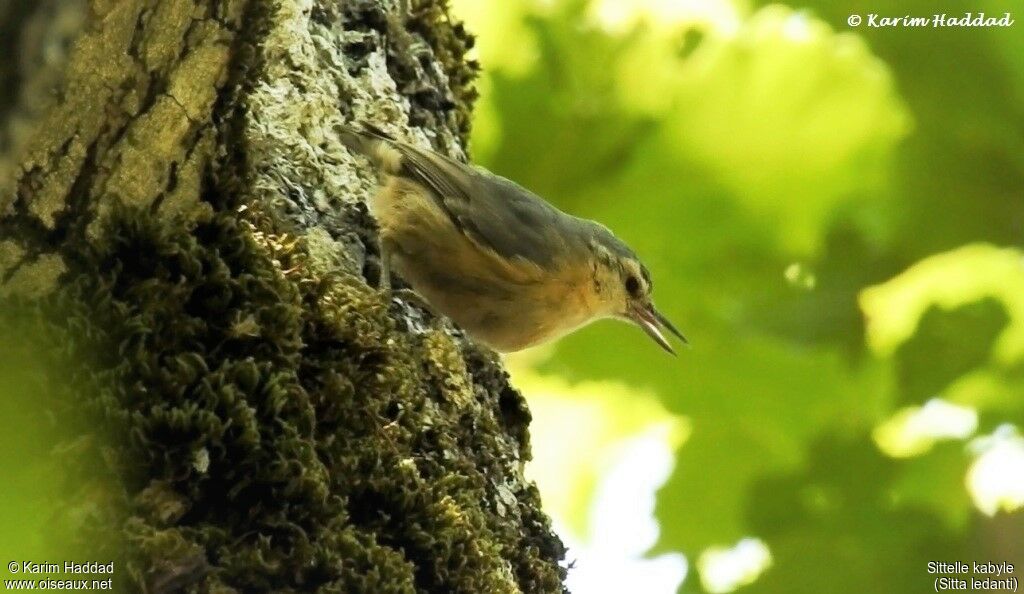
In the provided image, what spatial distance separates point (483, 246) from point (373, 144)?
638mm

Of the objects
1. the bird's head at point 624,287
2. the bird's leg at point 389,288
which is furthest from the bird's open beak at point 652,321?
the bird's leg at point 389,288

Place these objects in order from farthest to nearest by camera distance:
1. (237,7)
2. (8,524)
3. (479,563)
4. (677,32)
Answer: (677,32) → (479,563) → (237,7) → (8,524)

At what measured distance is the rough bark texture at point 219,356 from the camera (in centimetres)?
194

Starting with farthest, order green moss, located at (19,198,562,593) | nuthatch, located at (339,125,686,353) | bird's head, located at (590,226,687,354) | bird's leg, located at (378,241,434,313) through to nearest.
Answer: bird's head, located at (590,226,687,354) → nuthatch, located at (339,125,686,353) → bird's leg, located at (378,241,434,313) → green moss, located at (19,198,562,593)

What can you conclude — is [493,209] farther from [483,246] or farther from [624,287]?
[624,287]

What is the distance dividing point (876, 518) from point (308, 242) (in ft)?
7.62

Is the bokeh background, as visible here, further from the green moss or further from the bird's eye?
the green moss

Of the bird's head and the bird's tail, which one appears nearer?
the bird's tail

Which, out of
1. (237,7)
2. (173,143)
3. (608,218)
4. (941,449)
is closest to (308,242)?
(173,143)

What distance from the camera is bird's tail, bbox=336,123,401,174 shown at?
3490 millimetres

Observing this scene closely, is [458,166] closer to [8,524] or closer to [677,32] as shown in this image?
[677,32]

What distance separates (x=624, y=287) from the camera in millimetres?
4430

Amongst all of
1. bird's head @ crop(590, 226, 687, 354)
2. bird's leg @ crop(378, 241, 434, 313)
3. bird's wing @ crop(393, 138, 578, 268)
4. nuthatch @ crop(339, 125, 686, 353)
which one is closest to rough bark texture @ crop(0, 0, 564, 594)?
bird's leg @ crop(378, 241, 434, 313)

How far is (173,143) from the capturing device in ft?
7.08
